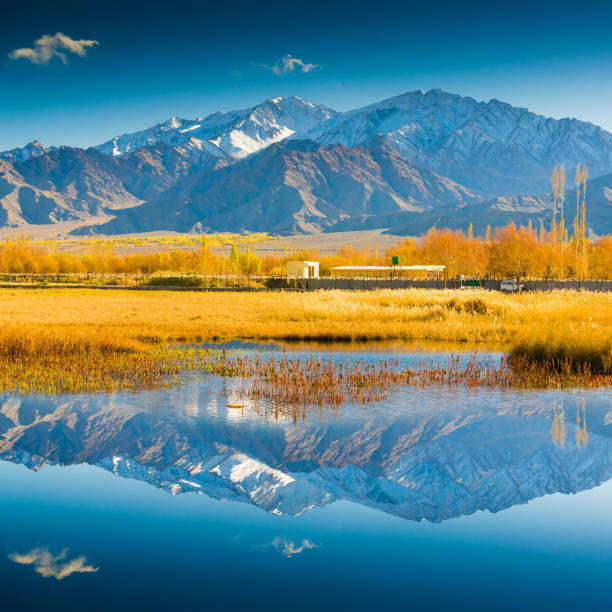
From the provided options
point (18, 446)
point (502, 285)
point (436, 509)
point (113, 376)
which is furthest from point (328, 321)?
point (502, 285)

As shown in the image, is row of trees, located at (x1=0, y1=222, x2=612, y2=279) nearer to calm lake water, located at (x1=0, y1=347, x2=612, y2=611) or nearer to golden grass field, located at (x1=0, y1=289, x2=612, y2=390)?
golden grass field, located at (x1=0, y1=289, x2=612, y2=390)

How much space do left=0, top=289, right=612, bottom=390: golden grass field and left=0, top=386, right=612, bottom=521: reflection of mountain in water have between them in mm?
4268

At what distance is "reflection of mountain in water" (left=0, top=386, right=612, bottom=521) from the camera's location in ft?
41.3

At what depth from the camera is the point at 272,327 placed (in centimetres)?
3747

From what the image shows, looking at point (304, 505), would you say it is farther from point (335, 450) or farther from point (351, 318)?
point (351, 318)

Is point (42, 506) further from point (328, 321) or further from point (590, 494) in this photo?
point (328, 321)

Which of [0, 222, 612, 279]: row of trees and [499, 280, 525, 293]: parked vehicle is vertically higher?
[0, 222, 612, 279]: row of trees

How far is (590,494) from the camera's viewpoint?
41.1ft

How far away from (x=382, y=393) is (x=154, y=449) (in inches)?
300

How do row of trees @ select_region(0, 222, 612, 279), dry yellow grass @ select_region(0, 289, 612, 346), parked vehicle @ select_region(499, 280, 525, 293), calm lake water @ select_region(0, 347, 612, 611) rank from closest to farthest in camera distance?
calm lake water @ select_region(0, 347, 612, 611) < dry yellow grass @ select_region(0, 289, 612, 346) < parked vehicle @ select_region(499, 280, 525, 293) < row of trees @ select_region(0, 222, 612, 279)

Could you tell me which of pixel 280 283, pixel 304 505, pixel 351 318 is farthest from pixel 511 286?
pixel 304 505

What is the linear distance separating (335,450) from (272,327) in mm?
22705

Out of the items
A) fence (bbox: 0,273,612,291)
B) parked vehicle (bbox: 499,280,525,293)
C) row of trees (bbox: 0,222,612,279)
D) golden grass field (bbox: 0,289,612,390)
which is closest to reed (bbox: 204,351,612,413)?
golden grass field (bbox: 0,289,612,390)

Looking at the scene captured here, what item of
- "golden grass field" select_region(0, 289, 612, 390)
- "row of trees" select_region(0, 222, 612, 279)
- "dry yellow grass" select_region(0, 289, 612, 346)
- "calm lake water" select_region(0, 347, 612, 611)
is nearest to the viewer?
"calm lake water" select_region(0, 347, 612, 611)
